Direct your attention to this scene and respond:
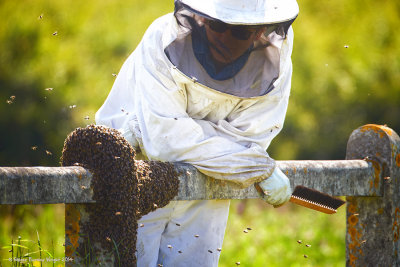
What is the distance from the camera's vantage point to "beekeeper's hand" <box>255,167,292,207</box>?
2824mm

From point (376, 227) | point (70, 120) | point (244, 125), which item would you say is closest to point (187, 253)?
point (244, 125)

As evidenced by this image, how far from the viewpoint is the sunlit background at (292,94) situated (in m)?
6.90

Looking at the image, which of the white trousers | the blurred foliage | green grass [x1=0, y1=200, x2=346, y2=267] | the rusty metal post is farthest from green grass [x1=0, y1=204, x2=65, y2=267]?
the blurred foliage

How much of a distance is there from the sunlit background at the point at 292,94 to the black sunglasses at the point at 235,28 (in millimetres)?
3358

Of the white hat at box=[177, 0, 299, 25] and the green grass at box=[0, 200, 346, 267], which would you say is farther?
the green grass at box=[0, 200, 346, 267]

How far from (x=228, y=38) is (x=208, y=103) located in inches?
13.7

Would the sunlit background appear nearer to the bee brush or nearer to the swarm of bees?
the bee brush

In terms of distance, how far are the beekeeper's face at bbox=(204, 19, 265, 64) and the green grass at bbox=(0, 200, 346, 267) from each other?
9.03ft

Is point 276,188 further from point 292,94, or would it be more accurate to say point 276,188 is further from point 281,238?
point 292,94

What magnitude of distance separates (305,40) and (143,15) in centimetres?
309

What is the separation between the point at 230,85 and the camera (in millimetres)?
2936

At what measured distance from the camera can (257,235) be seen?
7.09 metres

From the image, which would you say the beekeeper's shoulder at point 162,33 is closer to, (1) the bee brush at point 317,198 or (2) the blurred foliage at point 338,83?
(1) the bee brush at point 317,198

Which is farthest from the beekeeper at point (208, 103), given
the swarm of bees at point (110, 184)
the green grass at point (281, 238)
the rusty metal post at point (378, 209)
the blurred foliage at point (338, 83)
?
the blurred foliage at point (338, 83)
